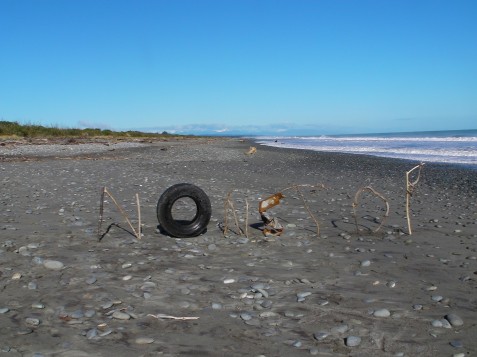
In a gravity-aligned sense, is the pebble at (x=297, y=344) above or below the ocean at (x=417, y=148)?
below

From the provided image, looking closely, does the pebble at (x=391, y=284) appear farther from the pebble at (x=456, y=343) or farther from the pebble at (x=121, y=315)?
the pebble at (x=121, y=315)

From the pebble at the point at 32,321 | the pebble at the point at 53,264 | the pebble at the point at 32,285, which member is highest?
the pebble at the point at 53,264

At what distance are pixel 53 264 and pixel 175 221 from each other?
107 inches


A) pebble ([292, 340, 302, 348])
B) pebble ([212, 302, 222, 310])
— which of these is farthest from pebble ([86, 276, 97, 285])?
pebble ([292, 340, 302, 348])

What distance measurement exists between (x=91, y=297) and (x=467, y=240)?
6.60m

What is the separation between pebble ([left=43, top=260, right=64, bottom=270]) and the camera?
6484 millimetres

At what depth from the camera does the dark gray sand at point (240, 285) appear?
172 inches

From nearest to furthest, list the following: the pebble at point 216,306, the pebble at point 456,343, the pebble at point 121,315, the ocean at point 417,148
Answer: the pebble at point 456,343 < the pebble at point 121,315 < the pebble at point 216,306 < the ocean at point 417,148

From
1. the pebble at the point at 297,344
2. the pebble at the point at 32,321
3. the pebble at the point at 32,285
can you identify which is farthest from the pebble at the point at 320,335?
the pebble at the point at 32,285

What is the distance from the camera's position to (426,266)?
6848 mm

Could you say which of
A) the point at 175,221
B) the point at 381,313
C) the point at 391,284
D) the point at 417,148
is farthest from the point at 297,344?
the point at 417,148

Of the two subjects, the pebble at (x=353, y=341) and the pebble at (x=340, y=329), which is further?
the pebble at (x=340, y=329)

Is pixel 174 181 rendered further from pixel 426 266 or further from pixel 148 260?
pixel 426 266

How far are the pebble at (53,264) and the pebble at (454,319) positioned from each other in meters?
5.03
